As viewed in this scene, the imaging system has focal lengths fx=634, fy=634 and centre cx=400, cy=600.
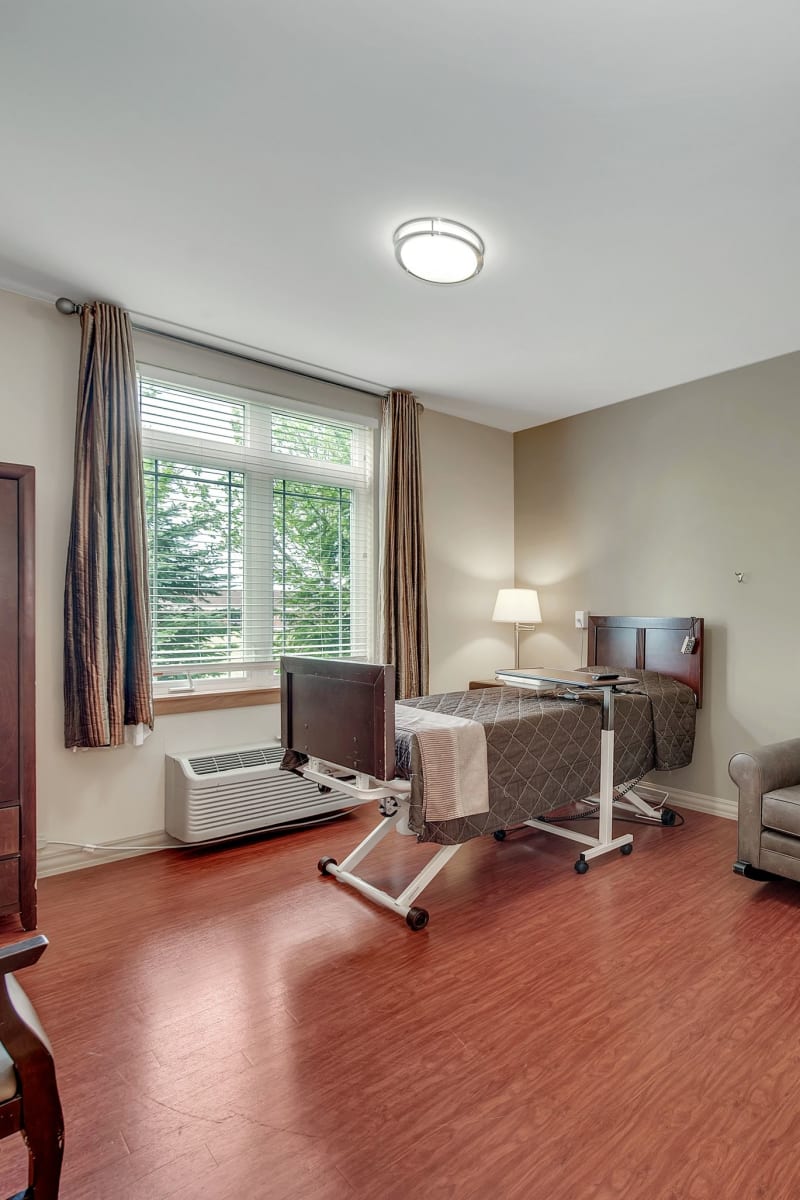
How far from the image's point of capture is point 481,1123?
5.01 feet

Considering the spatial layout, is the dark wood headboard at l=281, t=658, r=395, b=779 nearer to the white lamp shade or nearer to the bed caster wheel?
the bed caster wheel

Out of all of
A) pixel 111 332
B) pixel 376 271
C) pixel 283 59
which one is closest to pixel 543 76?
pixel 283 59

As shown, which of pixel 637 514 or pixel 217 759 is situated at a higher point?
pixel 637 514

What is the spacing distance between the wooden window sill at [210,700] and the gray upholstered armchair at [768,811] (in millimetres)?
2378

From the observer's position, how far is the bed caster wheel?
7.93 feet

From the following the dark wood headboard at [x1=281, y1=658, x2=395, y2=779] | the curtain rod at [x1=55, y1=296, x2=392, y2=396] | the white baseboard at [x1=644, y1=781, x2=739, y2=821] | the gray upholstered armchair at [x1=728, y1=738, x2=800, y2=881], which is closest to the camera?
the dark wood headboard at [x1=281, y1=658, x2=395, y2=779]

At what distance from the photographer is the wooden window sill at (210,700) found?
3.32m

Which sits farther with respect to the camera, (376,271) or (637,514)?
(637,514)

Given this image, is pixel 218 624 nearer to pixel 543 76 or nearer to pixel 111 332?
pixel 111 332

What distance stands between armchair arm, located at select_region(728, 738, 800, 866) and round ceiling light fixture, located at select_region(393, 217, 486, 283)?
2410 mm

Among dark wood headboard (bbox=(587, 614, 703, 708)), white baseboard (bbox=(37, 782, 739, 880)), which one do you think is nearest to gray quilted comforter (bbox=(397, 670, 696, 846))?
dark wood headboard (bbox=(587, 614, 703, 708))

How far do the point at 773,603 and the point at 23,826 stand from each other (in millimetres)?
3830

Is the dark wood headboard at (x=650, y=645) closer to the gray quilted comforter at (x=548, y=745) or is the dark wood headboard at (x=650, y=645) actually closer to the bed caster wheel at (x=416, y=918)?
the gray quilted comforter at (x=548, y=745)

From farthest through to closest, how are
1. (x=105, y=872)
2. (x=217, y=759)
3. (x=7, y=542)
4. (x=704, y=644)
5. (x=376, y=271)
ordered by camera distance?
1. (x=704, y=644)
2. (x=217, y=759)
3. (x=105, y=872)
4. (x=376, y=271)
5. (x=7, y=542)
